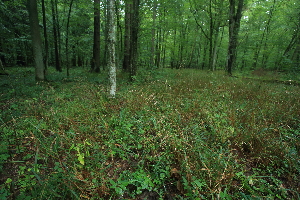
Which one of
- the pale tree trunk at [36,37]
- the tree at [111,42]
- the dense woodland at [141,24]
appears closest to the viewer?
the tree at [111,42]

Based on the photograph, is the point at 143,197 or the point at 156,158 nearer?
the point at 143,197

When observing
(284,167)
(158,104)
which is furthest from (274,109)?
(158,104)

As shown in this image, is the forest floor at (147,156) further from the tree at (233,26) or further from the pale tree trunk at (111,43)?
the tree at (233,26)

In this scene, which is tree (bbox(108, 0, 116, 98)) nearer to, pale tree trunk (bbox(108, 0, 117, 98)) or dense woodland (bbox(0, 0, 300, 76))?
pale tree trunk (bbox(108, 0, 117, 98))

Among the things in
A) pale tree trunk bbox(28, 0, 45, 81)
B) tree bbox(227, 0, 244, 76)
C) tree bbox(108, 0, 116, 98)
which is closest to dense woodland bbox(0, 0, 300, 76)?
tree bbox(227, 0, 244, 76)

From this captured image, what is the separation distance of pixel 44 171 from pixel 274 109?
6.05 m

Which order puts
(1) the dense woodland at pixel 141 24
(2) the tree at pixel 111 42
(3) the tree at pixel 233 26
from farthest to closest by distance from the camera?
(3) the tree at pixel 233 26, (1) the dense woodland at pixel 141 24, (2) the tree at pixel 111 42

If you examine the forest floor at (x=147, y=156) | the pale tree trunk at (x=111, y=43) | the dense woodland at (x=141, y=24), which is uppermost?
the dense woodland at (x=141, y=24)

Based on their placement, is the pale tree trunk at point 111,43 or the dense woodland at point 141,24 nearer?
the pale tree trunk at point 111,43

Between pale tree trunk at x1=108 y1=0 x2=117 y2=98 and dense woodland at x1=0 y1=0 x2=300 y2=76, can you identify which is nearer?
pale tree trunk at x1=108 y1=0 x2=117 y2=98

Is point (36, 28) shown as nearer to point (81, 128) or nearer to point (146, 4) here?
point (146, 4)

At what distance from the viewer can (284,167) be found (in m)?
2.52

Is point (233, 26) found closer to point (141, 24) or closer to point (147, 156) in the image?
point (141, 24)

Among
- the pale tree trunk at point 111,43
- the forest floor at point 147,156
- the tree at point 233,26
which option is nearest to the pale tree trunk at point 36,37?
the forest floor at point 147,156
